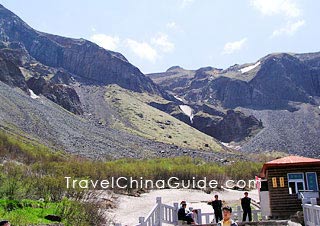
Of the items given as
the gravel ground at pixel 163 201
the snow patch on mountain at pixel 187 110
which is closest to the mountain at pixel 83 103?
the snow patch on mountain at pixel 187 110

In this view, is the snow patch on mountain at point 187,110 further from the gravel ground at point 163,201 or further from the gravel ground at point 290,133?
the gravel ground at point 163,201

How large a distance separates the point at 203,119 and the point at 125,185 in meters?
121

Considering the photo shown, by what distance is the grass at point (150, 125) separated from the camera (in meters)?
112

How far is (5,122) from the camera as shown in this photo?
67.9m

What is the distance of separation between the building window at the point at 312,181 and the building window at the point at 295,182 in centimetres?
24

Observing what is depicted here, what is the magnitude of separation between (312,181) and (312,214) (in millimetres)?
4817

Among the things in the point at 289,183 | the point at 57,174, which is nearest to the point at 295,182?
the point at 289,183

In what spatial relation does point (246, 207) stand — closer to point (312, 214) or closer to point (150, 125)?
point (312, 214)

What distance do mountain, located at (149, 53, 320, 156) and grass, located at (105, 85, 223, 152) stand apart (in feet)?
57.8

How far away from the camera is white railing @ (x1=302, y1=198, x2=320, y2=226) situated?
13480mm

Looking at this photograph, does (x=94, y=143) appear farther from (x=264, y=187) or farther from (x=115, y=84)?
(x=115, y=84)

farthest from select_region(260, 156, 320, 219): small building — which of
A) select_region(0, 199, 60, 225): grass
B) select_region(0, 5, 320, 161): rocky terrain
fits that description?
select_region(0, 5, 320, 161): rocky terrain

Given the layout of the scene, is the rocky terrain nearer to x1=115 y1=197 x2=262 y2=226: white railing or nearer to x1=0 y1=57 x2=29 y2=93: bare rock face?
x1=0 y1=57 x2=29 y2=93: bare rock face

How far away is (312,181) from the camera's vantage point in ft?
61.3
